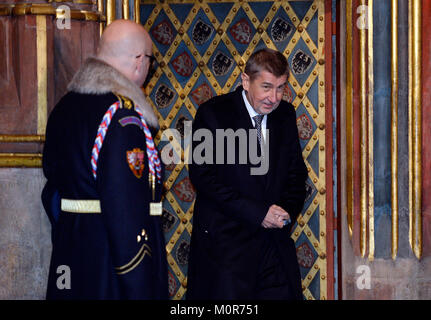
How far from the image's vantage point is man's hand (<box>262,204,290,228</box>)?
4.42 meters

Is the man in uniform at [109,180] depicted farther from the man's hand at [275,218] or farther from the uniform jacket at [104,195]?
the man's hand at [275,218]

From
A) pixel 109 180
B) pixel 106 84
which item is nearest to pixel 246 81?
pixel 106 84

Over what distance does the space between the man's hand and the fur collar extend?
125 cm

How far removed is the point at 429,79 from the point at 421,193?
0.83m

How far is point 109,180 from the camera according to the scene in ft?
10.5

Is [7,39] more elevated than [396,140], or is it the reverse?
[7,39]

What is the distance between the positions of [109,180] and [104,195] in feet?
0.24

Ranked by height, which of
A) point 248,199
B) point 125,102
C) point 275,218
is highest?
point 125,102

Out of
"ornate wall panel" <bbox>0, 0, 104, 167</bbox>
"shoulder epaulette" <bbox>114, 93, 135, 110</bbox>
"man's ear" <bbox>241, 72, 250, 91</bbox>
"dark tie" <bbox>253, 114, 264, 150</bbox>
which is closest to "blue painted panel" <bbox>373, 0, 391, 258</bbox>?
"dark tie" <bbox>253, 114, 264, 150</bbox>

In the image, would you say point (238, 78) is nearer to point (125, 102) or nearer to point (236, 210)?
point (236, 210)

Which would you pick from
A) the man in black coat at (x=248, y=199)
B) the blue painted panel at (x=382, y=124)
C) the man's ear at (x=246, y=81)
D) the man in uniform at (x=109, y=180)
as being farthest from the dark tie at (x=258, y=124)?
the man in uniform at (x=109, y=180)
